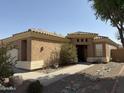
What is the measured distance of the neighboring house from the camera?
19781 millimetres

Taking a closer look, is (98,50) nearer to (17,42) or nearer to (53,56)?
(53,56)

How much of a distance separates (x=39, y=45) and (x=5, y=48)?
31.4ft

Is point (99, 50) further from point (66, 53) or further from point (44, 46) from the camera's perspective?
point (44, 46)

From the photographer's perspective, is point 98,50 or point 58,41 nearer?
point 58,41

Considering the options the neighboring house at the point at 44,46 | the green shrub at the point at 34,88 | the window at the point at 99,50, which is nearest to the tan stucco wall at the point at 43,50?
the neighboring house at the point at 44,46

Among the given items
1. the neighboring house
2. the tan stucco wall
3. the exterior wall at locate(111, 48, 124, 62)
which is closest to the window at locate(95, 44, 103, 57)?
the neighboring house

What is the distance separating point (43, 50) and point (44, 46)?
51 centimetres

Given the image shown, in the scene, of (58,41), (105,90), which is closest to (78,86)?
(105,90)

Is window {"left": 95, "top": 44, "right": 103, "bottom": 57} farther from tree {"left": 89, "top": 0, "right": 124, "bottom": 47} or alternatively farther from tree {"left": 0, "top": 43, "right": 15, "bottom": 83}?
tree {"left": 0, "top": 43, "right": 15, "bottom": 83}

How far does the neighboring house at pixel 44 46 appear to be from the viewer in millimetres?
19781

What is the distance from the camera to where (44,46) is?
21312 millimetres

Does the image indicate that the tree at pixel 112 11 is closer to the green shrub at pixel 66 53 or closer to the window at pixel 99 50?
the green shrub at pixel 66 53

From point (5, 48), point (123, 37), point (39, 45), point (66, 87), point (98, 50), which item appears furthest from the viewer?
point (98, 50)

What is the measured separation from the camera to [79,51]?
29000 millimetres
